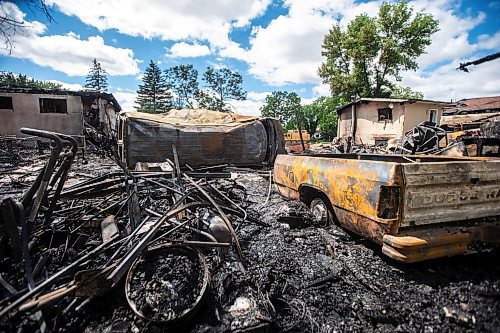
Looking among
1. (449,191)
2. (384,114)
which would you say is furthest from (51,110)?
(384,114)

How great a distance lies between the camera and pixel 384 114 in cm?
2086

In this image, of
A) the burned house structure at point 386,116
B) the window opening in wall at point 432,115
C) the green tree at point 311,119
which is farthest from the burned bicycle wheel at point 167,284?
the green tree at point 311,119

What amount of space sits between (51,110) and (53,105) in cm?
41

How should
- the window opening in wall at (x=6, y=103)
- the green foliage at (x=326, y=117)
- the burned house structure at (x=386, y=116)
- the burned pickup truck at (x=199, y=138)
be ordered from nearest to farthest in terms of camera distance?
the burned pickup truck at (x=199, y=138) → the window opening in wall at (x=6, y=103) → the burned house structure at (x=386, y=116) → the green foliage at (x=326, y=117)

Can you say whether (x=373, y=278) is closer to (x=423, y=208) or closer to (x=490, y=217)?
(x=423, y=208)

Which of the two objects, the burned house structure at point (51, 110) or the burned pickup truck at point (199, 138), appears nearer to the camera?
the burned pickup truck at point (199, 138)

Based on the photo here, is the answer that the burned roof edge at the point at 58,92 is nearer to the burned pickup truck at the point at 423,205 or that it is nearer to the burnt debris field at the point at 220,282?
the burnt debris field at the point at 220,282

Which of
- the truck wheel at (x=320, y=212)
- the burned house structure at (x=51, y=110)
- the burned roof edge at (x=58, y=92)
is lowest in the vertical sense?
the truck wheel at (x=320, y=212)

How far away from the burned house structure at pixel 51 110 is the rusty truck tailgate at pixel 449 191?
71.8 ft

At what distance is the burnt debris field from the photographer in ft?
6.13

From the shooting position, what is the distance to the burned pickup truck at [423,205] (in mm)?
2287

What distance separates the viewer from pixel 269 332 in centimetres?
188

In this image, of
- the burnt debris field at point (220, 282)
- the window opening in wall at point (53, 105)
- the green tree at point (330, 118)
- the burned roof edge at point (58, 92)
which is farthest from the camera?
the green tree at point (330, 118)

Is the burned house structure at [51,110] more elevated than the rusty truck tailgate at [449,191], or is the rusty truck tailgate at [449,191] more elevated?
the burned house structure at [51,110]
